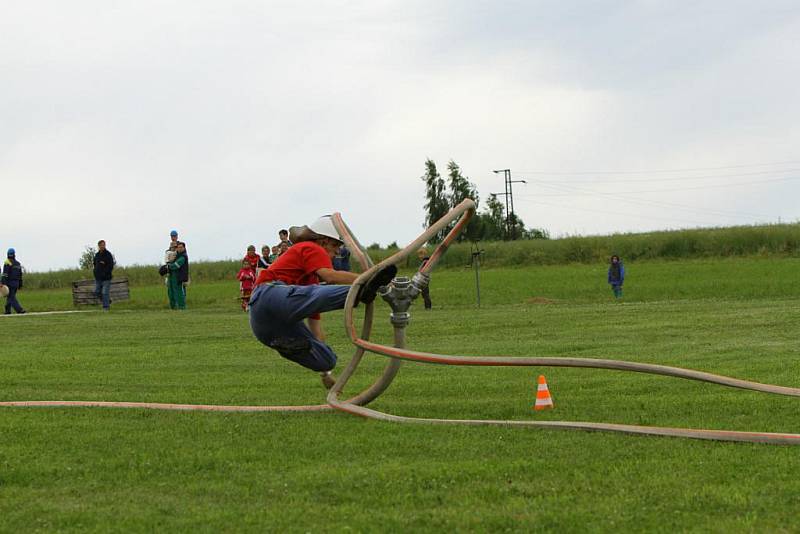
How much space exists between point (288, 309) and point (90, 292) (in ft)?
93.9

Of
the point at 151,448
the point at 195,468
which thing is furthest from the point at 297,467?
the point at 151,448

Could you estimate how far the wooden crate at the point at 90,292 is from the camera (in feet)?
119

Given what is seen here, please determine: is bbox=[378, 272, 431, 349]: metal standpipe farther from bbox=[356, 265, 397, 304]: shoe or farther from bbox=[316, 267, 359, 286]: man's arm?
bbox=[316, 267, 359, 286]: man's arm

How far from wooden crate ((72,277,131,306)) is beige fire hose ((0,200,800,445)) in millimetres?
26997

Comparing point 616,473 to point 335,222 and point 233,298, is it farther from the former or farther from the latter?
point 233,298

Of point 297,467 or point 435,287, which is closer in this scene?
point 297,467

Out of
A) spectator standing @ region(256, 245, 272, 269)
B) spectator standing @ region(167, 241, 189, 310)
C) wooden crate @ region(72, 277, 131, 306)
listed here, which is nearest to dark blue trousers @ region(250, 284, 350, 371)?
spectator standing @ region(256, 245, 272, 269)

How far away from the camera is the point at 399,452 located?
7160mm

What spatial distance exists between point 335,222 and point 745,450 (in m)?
4.02

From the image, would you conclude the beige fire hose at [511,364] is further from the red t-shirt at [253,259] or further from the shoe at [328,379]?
the red t-shirt at [253,259]

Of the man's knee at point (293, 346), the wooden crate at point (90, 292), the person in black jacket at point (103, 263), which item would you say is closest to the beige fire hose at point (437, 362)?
the man's knee at point (293, 346)

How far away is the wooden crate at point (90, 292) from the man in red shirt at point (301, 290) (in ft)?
89.7

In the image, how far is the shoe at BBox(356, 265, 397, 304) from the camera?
880 cm

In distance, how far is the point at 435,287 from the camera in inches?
1679
